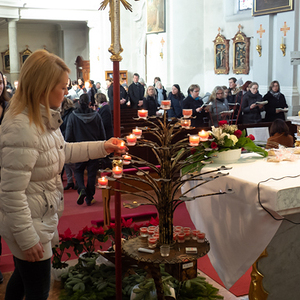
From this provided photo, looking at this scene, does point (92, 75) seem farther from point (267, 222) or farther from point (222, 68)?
point (267, 222)

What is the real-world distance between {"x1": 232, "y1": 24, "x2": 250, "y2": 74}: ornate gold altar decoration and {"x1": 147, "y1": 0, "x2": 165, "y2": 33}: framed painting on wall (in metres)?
3.60

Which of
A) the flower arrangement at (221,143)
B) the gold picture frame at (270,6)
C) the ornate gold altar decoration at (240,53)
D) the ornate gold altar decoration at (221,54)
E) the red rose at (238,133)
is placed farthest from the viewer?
the ornate gold altar decoration at (221,54)

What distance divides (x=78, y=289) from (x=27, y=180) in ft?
4.74

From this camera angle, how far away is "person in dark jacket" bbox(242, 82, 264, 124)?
31.8ft

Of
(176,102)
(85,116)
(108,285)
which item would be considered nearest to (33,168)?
(108,285)

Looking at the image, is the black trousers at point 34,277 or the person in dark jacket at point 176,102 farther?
the person in dark jacket at point 176,102

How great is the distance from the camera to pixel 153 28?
17734mm

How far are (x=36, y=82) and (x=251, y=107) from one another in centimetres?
820

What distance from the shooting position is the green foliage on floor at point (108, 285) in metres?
3.01

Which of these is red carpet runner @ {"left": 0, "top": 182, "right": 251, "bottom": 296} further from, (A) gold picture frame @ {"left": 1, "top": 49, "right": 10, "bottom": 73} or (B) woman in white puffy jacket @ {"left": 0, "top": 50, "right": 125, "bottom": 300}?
(A) gold picture frame @ {"left": 1, "top": 49, "right": 10, "bottom": 73}

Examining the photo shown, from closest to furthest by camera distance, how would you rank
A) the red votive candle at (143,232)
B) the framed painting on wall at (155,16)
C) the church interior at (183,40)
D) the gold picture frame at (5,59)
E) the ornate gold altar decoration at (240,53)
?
the red votive candle at (143,232), the church interior at (183,40), the ornate gold altar decoration at (240,53), the framed painting on wall at (155,16), the gold picture frame at (5,59)

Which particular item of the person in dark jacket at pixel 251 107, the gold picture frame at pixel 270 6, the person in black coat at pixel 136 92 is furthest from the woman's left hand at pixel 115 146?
the person in black coat at pixel 136 92

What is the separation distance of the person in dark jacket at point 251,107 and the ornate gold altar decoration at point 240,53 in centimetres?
446

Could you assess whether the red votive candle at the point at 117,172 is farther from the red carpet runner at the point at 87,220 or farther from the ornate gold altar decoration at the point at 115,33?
the red carpet runner at the point at 87,220
